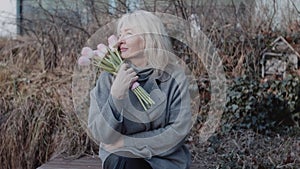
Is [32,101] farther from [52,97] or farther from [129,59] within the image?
[129,59]

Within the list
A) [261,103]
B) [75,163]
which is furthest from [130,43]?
[261,103]

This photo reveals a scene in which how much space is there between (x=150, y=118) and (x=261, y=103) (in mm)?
2259

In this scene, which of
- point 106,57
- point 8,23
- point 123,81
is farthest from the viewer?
point 8,23

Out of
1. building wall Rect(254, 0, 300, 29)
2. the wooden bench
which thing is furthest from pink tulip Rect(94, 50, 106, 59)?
building wall Rect(254, 0, 300, 29)

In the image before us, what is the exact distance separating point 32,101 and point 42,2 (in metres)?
2.33

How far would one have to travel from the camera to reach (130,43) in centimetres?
214

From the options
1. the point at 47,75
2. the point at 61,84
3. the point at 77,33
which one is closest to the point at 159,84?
the point at 61,84

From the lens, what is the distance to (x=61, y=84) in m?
4.29

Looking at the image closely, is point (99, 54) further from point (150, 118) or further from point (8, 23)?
point (8, 23)

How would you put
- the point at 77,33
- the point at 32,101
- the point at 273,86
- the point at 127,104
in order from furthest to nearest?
the point at 77,33, the point at 273,86, the point at 32,101, the point at 127,104

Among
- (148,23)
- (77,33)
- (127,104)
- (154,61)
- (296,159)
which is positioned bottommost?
(296,159)

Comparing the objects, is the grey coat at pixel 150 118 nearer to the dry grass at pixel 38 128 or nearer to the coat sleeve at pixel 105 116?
the coat sleeve at pixel 105 116

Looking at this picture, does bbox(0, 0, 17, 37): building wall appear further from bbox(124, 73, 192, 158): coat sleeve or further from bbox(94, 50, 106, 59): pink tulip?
bbox(124, 73, 192, 158): coat sleeve

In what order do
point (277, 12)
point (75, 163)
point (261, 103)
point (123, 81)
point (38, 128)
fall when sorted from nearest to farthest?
point (123, 81) < point (75, 163) < point (38, 128) < point (261, 103) < point (277, 12)
